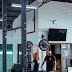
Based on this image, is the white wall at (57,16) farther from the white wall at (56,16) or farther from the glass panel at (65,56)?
the glass panel at (65,56)

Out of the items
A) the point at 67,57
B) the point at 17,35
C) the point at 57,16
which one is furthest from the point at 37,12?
the point at 17,35

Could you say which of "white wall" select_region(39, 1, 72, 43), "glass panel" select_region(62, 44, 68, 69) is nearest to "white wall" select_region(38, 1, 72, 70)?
"white wall" select_region(39, 1, 72, 43)

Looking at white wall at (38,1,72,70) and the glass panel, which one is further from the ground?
white wall at (38,1,72,70)

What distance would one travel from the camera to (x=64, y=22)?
34.0 feet

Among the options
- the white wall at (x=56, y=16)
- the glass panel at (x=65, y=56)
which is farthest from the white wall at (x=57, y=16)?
the glass panel at (x=65, y=56)

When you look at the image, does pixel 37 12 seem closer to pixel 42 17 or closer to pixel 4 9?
pixel 42 17

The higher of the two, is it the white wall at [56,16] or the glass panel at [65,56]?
the white wall at [56,16]

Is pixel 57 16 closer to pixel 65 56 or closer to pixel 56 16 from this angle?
pixel 56 16

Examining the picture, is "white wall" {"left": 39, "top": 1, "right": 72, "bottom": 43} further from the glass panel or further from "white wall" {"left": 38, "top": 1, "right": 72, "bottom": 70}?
the glass panel

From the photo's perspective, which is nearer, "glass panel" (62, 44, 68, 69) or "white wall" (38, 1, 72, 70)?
"white wall" (38, 1, 72, 70)

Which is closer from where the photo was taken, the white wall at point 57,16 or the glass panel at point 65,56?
the white wall at point 57,16

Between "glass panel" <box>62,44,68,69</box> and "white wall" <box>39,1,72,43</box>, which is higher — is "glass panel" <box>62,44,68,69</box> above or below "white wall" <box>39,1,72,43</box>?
below

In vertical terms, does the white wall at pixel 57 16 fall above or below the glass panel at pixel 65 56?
above

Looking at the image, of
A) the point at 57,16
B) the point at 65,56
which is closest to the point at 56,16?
the point at 57,16
